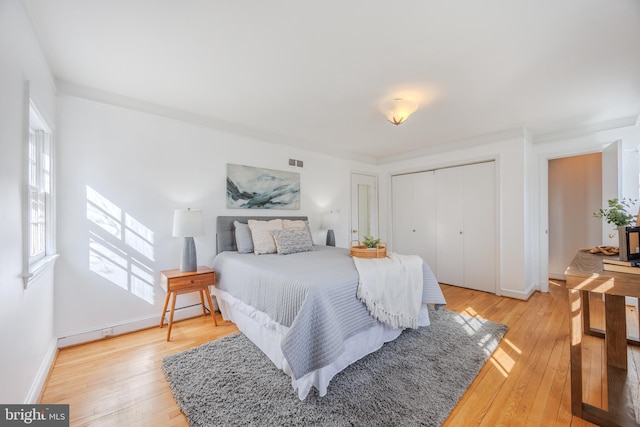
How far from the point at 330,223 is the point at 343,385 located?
260 centimetres

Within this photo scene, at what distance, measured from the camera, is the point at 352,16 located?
5.07 feet

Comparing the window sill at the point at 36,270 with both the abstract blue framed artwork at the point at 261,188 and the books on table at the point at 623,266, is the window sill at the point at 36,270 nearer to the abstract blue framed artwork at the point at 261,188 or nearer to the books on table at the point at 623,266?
the abstract blue framed artwork at the point at 261,188

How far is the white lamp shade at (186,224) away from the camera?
8.72 feet

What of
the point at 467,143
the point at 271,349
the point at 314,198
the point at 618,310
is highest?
the point at 467,143

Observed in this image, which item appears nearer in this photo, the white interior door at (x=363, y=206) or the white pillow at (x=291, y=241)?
the white pillow at (x=291, y=241)

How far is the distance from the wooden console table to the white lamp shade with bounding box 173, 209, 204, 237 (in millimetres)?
3037

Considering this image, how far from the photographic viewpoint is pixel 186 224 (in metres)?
2.68

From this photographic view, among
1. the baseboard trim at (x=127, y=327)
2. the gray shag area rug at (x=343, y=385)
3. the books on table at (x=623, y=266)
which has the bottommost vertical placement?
the gray shag area rug at (x=343, y=385)

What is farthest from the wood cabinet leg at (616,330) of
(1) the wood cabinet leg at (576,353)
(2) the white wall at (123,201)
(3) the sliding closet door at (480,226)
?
(2) the white wall at (123,201)

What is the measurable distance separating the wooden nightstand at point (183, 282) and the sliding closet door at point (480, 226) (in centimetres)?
380

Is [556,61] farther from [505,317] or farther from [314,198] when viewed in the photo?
[314,198]

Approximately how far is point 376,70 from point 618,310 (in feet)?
8.22

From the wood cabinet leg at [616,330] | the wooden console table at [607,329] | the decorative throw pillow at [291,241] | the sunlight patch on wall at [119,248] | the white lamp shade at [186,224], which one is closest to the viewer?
the wooden console table at [607,329]

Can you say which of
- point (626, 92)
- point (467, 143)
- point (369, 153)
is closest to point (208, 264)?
point (369, 153)
